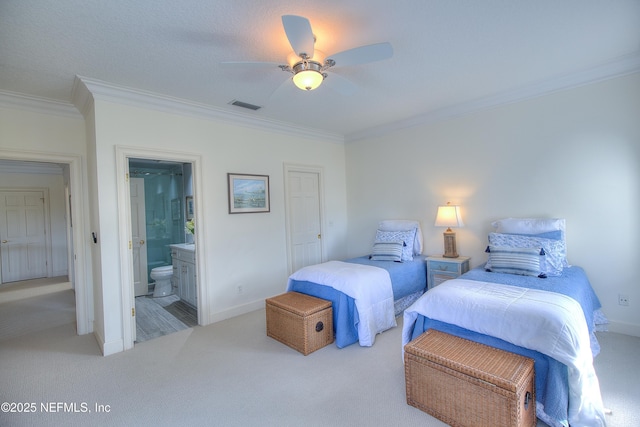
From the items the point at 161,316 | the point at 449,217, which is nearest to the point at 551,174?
the point at 449,217

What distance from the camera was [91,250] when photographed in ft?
11.3

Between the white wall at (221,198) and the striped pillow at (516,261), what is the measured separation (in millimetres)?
2604

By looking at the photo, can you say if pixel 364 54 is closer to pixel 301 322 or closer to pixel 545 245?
pixel 301 322

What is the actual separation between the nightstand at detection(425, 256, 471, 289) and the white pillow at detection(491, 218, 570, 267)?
578 mm

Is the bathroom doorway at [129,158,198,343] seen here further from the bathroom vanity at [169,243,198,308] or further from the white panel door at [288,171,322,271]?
the white panel door at [288,171,322,271]

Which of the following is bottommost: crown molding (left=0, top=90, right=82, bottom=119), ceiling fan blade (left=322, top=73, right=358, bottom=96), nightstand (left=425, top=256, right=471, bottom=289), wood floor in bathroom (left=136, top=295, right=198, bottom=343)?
wood floor in bathroom (left=136, top=295, right=198, bottom=343)

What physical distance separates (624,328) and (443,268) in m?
1.67

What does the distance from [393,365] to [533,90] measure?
3201 mm

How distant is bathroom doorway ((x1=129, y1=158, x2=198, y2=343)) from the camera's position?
387cm

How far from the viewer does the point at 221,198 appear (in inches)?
148

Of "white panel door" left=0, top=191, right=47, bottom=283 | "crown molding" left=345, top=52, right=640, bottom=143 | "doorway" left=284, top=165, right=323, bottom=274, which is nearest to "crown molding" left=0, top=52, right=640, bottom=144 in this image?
"crown molding" left=345, top=52, right=640, bottom=143

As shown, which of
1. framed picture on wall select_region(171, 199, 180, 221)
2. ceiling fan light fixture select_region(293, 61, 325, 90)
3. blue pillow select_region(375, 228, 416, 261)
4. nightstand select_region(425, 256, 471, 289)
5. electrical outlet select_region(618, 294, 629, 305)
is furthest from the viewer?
framed picture on wall select_region(171, 199, 180, 221)

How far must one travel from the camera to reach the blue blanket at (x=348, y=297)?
290 cm

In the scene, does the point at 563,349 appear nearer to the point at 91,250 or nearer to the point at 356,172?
the point at 356,172
